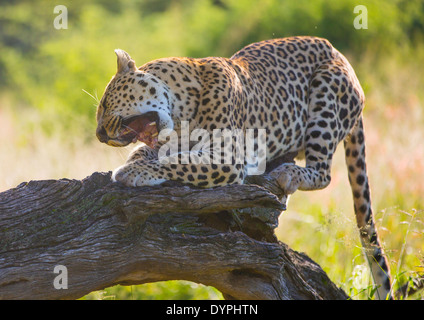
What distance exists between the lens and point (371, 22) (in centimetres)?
2325

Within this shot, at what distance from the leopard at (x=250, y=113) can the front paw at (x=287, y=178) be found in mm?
12

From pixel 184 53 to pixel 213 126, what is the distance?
18.9 meters

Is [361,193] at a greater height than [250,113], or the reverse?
[250,113]

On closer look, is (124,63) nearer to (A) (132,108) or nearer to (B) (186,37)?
(A) (132,108)

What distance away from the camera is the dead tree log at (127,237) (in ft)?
19.1

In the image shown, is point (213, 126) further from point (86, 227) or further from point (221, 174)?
point (86, 227)

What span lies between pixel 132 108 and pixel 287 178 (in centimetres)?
203

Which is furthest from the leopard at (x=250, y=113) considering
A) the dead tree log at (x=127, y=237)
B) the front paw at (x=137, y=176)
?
the dead tree log at (x=127, y=237)

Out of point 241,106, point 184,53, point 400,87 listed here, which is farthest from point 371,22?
point 241,106

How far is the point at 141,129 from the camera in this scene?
667 cm

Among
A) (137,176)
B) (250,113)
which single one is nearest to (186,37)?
(250,113)

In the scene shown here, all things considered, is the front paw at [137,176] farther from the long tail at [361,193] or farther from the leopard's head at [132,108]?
the long tail at [361,193]

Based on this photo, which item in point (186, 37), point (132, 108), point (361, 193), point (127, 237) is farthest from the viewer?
point (186, 37)

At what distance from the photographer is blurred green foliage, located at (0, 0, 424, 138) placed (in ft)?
61.7
